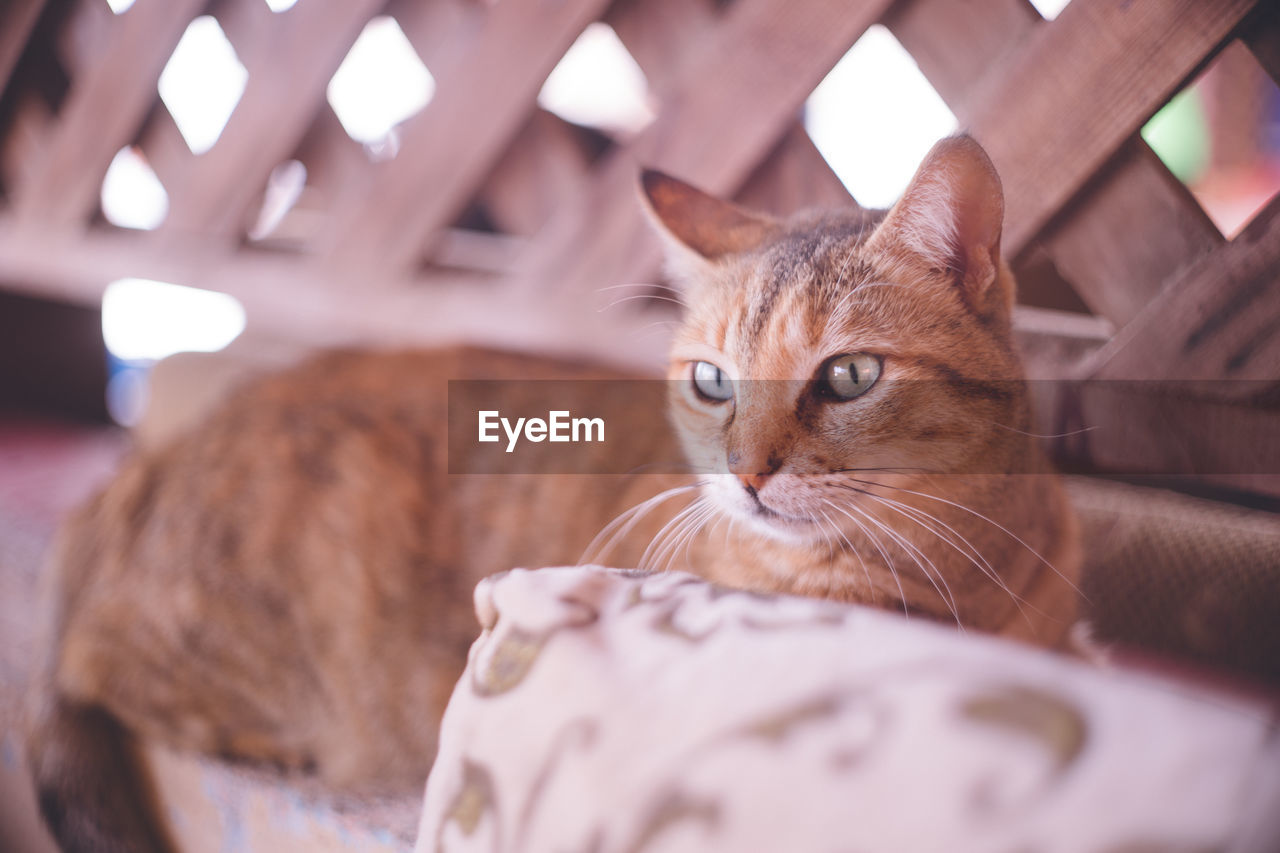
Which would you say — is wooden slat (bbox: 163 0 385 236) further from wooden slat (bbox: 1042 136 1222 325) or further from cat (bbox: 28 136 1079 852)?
wooden slat (bbox: 1042 136 1222 325)

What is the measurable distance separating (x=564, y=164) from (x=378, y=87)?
0.44m

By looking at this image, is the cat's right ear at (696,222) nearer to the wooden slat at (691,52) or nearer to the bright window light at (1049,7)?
the wooden slat at (691,52)

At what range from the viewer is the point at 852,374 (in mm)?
653

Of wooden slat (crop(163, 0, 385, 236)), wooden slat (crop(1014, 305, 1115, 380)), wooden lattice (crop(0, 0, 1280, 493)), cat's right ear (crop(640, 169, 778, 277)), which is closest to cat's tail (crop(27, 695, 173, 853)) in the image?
wooden lattice (crop(0, 0, 1280, 493))

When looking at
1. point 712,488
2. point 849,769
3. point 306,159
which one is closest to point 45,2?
point 306,159

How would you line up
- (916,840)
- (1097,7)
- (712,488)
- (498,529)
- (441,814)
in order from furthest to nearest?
(498,529)
(712,488)
(1097,7)
(441,814)
(916,840)

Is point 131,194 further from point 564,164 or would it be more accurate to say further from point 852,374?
point 852,374

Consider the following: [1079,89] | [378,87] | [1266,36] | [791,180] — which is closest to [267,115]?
[378,87]

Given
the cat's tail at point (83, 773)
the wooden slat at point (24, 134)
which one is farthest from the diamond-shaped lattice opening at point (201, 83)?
the cat's tail at point (83, 773)

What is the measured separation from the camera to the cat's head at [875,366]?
25.0 inches

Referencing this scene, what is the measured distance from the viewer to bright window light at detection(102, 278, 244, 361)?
1.87 m

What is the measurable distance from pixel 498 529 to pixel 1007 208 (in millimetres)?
722

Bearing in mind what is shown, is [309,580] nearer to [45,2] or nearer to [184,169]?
[184,169]

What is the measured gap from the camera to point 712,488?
720 millimetres
